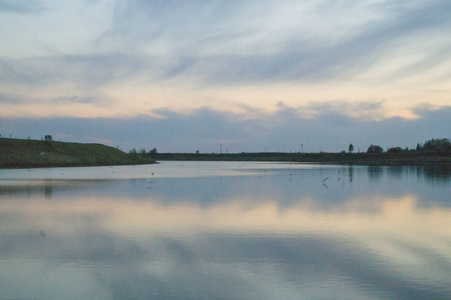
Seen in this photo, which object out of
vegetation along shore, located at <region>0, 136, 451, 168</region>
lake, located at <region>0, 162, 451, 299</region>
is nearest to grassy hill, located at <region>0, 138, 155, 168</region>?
vegetation along shore, located at <region>0, 136, 451, 168</region>

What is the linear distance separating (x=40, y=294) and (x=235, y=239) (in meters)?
8.85

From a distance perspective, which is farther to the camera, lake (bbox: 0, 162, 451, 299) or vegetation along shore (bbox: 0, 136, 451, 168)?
vegetation along shore (bbox: 0, 136, 451, 168)

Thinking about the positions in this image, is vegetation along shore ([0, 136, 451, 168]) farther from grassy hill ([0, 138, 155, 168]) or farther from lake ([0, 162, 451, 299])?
lake ([0, 162, 451, 299])

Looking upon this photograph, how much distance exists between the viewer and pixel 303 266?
1417cm

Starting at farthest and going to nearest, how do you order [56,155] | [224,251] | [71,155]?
[71,155]
[56,155]
[224,251]

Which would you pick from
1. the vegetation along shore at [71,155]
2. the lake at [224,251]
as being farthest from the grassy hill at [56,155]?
the lake at [224,251]

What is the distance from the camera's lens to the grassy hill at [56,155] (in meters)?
107

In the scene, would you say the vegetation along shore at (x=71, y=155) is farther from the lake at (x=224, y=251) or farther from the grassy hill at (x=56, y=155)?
the lake at (x=224, y=251)

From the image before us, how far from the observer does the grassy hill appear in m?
107

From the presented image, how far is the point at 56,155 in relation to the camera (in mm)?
121125

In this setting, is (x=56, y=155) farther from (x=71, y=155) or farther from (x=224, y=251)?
(x=224, y=251)

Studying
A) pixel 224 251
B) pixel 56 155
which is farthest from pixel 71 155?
pixel 224 251

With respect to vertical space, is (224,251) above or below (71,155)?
below

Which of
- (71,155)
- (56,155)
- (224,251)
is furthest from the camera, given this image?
(71,155)
